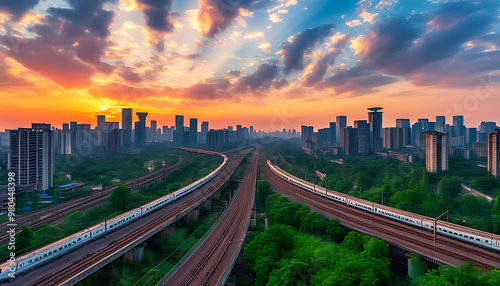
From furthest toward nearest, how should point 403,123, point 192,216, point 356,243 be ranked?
1. point 403,123
2. point 192,216
3. point 356,243

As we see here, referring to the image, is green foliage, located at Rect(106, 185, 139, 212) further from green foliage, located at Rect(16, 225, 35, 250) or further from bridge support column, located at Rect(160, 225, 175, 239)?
green foliage, located at Rect(16, 225, 35, 250)

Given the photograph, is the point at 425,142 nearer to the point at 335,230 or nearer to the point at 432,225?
the point at 432,225

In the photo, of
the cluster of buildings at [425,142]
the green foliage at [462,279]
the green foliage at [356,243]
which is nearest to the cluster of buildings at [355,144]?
the cluster of buildings at [425,142]

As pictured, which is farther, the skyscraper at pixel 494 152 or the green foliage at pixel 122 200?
the skyscraper at pixel 494 152

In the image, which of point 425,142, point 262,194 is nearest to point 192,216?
point 262,194

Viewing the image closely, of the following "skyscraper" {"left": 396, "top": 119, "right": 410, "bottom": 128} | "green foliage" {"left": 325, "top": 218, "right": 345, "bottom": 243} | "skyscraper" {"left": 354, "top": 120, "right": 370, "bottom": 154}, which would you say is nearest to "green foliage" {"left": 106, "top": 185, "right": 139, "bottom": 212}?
"green foliage" {"left": 325, "top": 218, "right": 345, "bottom": 243}

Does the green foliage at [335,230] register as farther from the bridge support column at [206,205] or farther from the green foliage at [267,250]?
the bridge support column at [206,205]

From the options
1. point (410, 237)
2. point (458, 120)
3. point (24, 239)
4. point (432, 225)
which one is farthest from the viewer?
point (458, 120)
